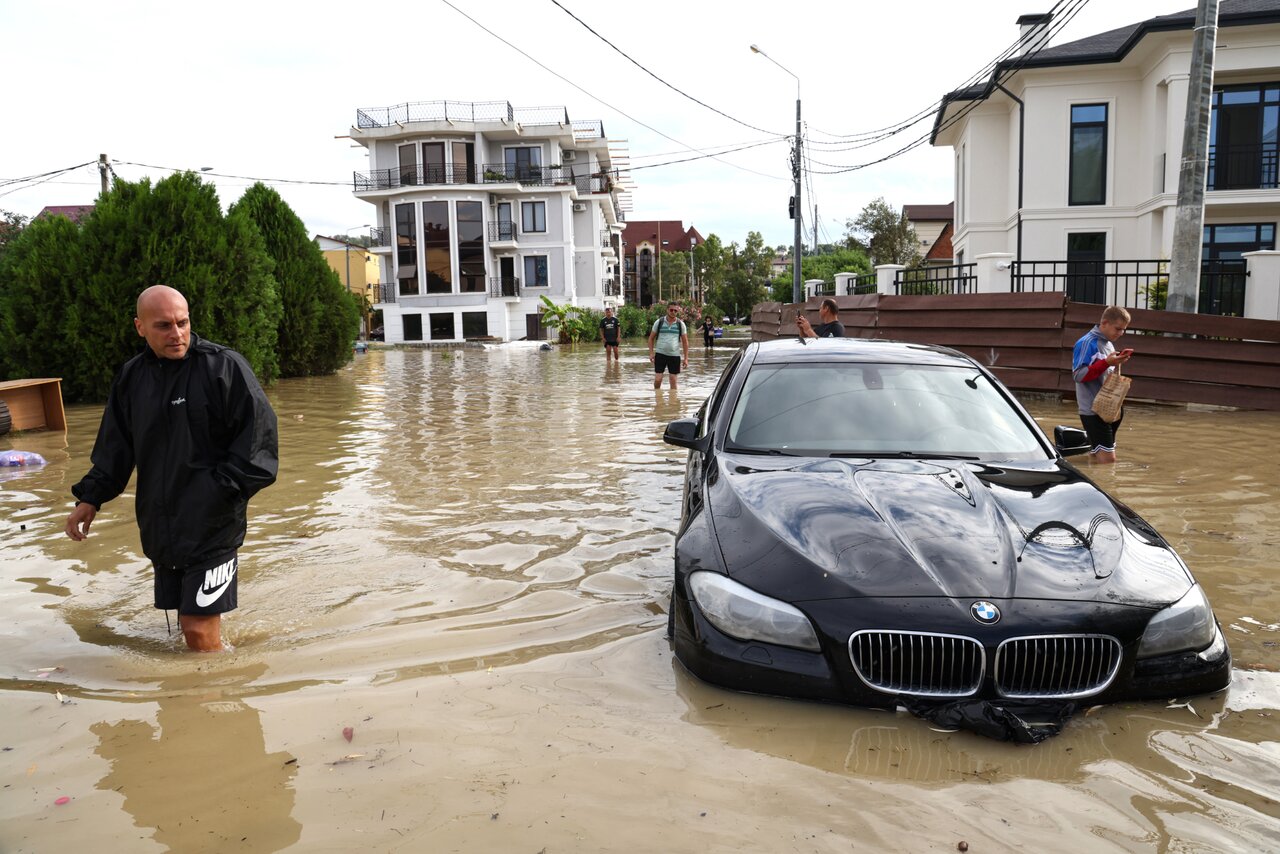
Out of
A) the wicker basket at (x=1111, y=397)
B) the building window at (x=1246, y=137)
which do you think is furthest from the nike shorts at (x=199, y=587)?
the building window at (x=1246, y=137)

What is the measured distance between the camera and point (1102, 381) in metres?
8.57

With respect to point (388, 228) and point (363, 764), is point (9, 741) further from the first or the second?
point (388, 228)

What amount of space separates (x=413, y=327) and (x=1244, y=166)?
148ft

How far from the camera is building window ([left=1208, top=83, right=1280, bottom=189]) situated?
76.9 ft

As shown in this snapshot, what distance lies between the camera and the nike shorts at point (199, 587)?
4145 millimetres

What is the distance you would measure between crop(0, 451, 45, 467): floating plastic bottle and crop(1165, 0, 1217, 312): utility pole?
14.2m

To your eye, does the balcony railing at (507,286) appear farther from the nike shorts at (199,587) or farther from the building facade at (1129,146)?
the nike shorts at (199,587)

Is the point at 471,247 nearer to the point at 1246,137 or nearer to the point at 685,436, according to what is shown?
the point at 1246,137

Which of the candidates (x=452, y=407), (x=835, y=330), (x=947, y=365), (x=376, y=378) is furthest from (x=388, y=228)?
(x=947, y=365)

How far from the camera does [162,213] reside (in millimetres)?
15680

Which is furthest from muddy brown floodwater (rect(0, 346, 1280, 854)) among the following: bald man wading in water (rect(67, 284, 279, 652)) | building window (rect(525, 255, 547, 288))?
building window (rect(525, 255, 547, 288))

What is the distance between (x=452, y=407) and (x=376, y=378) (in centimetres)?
910

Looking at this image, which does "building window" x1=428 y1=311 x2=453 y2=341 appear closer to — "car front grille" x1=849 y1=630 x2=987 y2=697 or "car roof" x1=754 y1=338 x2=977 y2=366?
"car roof" x1=754 y1=338 x2=977 y2=366

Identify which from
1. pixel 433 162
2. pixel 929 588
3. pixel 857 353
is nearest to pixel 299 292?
pixel 857 353
